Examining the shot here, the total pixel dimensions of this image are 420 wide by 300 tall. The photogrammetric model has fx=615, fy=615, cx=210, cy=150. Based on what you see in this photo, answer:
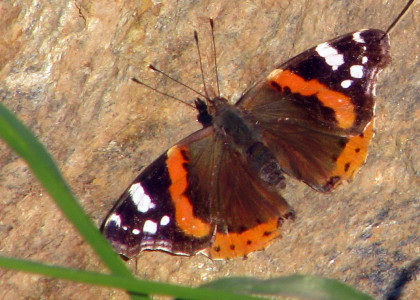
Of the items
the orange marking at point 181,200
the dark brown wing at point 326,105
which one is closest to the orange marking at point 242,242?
the orange marking at point 181,200

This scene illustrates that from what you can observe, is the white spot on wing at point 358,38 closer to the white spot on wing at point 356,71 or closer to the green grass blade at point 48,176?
the white spot on wing at point 356,71

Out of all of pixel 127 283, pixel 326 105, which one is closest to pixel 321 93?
pixel 326 105

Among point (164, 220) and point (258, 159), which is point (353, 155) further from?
point (164, 220)

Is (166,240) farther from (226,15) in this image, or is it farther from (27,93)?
(226,15)

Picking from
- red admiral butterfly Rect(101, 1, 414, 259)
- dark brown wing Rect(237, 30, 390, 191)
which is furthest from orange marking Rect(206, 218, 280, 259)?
dark brown wing Rect(237, 30, 390, 191)

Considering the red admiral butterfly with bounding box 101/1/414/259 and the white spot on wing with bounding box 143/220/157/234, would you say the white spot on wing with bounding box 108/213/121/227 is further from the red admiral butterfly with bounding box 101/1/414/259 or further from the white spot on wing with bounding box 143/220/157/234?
the white spot on wing with bounding box 143/220/157/234

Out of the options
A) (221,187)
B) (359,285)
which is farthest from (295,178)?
(359,285)
